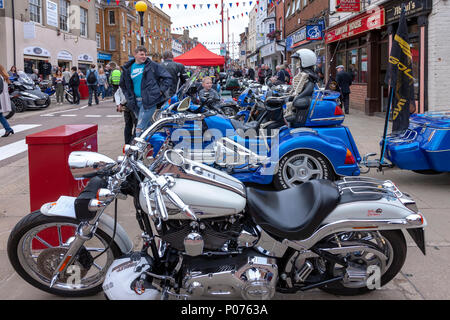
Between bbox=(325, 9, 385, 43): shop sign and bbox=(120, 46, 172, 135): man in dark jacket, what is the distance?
28.7ft

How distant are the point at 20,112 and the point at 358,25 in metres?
12.7

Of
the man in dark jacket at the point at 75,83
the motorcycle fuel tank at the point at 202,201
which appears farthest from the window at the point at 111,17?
the motorcycle fuel tank at the point at 202,201

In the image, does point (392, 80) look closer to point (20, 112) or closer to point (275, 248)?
point (275, 248)

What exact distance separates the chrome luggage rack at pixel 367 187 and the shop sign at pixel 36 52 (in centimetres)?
2612

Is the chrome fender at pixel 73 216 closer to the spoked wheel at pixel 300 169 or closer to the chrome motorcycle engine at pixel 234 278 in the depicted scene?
the chrome motorcycle engine at pixel 234 278

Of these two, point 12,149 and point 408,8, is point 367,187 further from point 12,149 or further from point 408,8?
point 408,8

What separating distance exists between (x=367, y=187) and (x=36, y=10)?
28854 millimetres

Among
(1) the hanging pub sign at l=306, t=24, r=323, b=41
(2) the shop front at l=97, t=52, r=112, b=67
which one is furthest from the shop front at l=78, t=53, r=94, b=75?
(1) the hanging pub sign at l=306, t=24, r=323, b=41

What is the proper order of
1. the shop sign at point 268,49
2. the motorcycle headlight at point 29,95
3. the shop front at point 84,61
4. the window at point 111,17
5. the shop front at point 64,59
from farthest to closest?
the window at point 111,17
the shop sign at point 268,49
the shop front at point 84,61
the shop front at point 64,59
the motorcycle headlight at point 29,95

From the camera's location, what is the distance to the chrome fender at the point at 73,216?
3.01m

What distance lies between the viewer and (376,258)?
305 cm

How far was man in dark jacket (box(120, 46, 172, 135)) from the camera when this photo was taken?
7684 millimetres

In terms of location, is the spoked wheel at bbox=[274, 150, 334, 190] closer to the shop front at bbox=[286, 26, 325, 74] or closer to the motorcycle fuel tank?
the motorcycle fuel tank

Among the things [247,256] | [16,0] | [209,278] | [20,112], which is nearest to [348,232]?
[247,256]
